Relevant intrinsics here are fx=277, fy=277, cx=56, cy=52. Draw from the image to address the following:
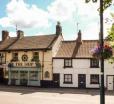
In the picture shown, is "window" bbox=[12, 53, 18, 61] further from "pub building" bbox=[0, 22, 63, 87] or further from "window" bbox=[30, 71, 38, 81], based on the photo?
"window" bbox=[30, 71, 38, 81]

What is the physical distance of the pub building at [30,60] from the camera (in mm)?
38256

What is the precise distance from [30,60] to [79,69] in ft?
24.8

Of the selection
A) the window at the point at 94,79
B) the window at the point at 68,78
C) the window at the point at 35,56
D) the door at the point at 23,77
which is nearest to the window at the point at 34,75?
the door at the point at 23,77

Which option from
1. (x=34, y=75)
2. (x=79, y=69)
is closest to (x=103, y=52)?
(x=79, y=69)

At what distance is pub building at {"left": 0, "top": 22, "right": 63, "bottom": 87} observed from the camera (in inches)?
1506

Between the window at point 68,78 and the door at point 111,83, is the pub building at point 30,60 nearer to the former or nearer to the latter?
the window at point 68,78

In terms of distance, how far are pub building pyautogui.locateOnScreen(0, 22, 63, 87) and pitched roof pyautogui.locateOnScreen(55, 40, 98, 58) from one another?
927 mm

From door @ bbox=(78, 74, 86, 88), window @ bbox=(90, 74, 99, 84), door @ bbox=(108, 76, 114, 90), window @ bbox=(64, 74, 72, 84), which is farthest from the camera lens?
window @ bbox=(64, 74, 72, 84)

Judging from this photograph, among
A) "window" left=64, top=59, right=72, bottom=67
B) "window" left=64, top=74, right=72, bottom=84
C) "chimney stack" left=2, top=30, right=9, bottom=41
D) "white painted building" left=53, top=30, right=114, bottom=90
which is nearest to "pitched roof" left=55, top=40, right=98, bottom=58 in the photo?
"white painted building" left=53, top=30, right=114, bottom=90

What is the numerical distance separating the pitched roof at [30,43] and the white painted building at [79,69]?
263 centimetres

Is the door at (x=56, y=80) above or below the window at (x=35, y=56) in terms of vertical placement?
below

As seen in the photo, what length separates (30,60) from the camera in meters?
39.6

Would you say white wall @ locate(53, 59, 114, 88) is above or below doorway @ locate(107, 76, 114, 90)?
above

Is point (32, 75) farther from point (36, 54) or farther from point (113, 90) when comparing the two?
point (113, 90)
